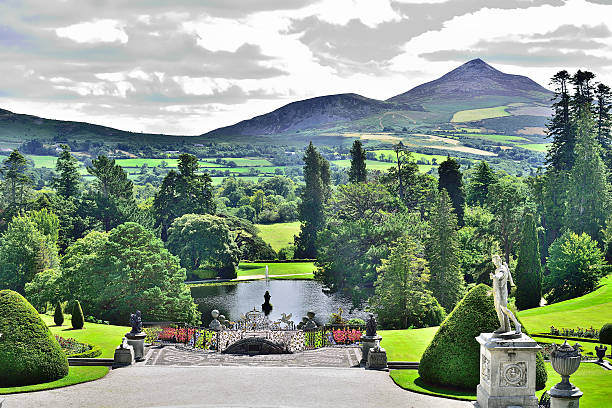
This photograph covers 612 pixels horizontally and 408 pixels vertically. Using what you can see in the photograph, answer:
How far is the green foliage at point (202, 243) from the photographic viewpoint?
102m

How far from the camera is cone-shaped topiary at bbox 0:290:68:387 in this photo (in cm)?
3434

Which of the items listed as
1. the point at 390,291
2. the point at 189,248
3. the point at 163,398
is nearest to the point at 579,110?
the point at 390,291

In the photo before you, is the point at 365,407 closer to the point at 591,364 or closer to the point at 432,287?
the point at 591,364

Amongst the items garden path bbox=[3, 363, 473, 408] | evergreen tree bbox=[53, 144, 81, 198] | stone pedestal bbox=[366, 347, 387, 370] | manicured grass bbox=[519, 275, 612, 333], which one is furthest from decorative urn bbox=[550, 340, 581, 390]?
evergreen tree bbox=[53, 144, 81, 198]

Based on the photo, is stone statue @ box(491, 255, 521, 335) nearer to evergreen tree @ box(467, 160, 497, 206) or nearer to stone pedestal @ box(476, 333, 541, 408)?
stone pedestal @ box(476, 333, 541, 408)

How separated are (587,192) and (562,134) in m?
13.8

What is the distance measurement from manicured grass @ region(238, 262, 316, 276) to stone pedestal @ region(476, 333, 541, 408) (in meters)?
80.0

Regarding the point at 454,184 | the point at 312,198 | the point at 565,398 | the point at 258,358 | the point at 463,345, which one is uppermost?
the point at 454,184

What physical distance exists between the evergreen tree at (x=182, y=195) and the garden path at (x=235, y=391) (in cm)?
7665

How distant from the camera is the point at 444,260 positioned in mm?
71062

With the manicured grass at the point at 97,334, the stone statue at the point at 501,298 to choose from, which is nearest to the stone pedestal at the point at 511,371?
the stone statue at the point at 501,298

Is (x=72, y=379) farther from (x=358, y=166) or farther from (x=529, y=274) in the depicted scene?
(x=358, y=166)

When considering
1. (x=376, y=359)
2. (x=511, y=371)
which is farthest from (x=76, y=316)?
(x=511, y=371)

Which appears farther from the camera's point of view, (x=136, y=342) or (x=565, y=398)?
(x=136, y=342)
